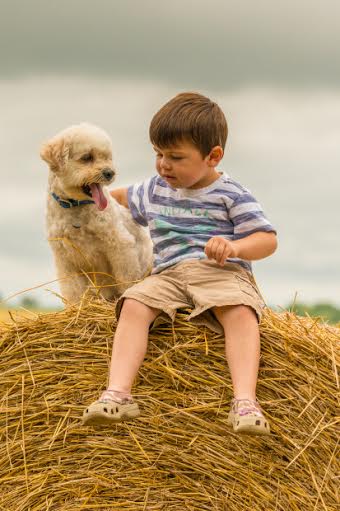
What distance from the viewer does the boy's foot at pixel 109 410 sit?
3166 millimetres

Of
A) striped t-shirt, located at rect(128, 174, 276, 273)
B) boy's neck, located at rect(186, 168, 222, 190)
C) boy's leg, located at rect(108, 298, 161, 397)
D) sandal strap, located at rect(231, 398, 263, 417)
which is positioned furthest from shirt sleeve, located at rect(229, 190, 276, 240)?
sandal strap, located at rect(231, 398, 263, 417)

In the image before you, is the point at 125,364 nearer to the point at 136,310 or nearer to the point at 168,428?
the point at 136,310

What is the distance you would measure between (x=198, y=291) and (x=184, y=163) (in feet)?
1.81

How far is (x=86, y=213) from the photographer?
4.77 metres

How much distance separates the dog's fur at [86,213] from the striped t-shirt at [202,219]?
0.96 meters

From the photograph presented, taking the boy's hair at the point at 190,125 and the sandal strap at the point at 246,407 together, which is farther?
the boy's hair at the point at 190,125

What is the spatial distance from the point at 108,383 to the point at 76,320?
15.1 inches

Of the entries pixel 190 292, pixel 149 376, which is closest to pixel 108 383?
pixel 149 376

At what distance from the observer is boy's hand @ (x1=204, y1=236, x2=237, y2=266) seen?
3.33 metres

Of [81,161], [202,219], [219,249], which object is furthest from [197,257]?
[81,161]

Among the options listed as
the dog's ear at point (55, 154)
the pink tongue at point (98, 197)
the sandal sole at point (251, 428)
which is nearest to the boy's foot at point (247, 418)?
the sandal sole at point (251, 428)

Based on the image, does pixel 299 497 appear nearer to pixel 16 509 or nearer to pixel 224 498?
pixel 224 498

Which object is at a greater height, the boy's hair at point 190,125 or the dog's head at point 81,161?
the boy's hair at point 190,125

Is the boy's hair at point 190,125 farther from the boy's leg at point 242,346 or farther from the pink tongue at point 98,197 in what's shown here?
the pink tongue at point 98,197
